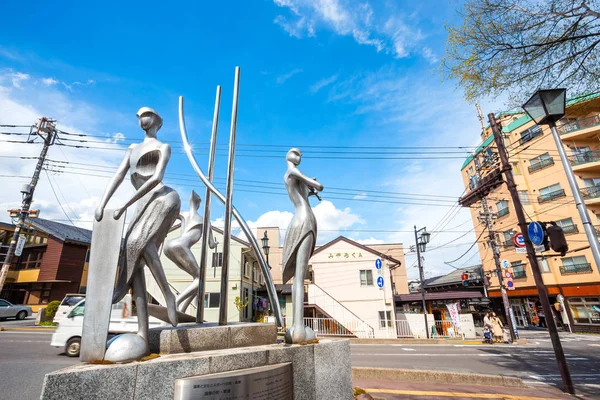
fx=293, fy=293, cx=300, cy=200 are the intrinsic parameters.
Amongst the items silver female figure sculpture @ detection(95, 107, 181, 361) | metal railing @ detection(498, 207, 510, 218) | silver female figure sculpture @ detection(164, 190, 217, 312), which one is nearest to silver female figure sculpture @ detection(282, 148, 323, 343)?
silver female figure sculpture @ detection(164, 190, 217, 312)

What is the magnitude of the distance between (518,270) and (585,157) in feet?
36.4

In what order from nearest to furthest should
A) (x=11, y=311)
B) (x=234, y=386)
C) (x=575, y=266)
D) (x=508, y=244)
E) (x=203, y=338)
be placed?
(x=234, y=386) < (x=203, y=338) < (x=11, y=311) < (x=575, y=266) < (x=508, y=244)

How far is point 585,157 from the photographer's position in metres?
24.1

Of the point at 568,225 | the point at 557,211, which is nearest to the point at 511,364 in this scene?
the point at 568,225

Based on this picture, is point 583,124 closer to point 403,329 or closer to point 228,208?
A: point 403,329

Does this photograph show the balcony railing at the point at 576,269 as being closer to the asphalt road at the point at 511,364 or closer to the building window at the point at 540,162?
the building window at the point at 540,162

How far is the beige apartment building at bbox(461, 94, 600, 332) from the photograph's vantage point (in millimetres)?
22859

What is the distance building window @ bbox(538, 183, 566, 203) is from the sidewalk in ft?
83.5

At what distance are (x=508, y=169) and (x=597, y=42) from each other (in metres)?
3.93

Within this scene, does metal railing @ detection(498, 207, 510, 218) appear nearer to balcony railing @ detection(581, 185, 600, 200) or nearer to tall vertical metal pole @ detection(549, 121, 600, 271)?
balcony railing @ detection(581, 185, 600, 200)

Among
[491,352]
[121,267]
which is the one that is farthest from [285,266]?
[491,352]

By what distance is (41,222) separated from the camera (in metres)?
29.5

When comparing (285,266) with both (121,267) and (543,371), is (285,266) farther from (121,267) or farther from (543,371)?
(543,371)

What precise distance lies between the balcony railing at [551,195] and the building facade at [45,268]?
4243cm
